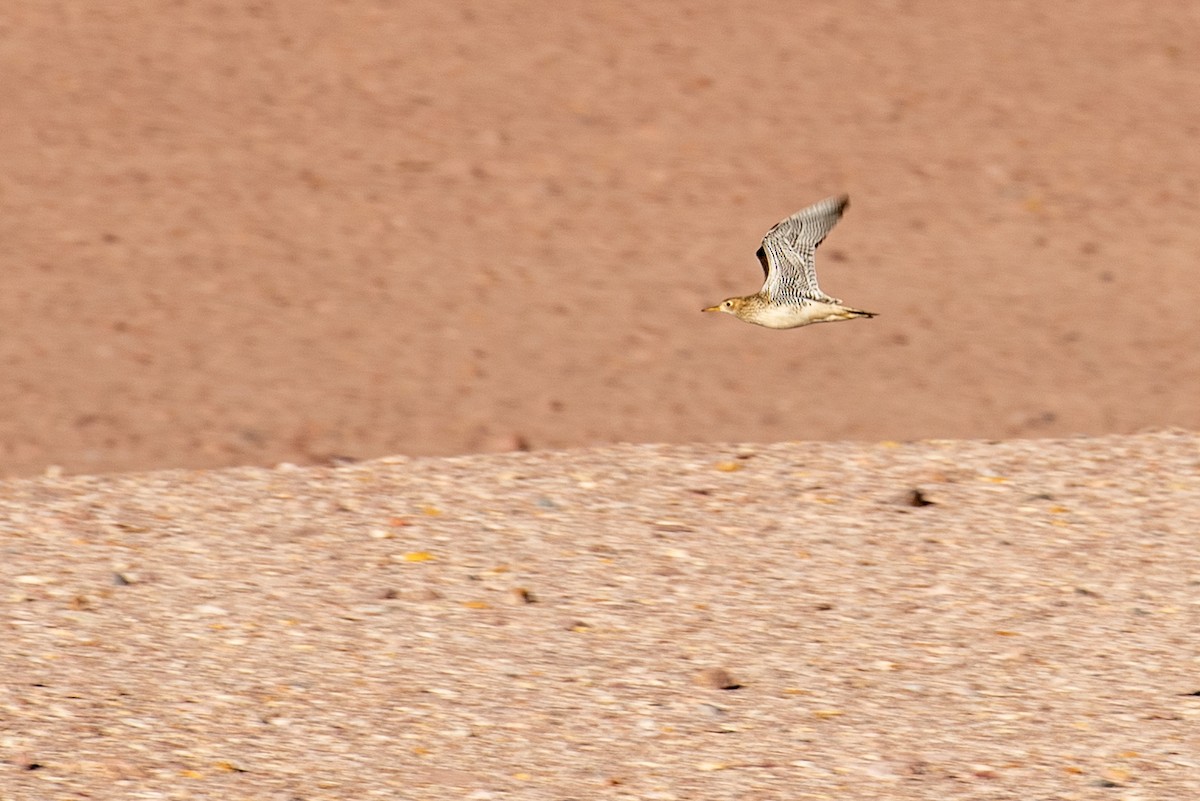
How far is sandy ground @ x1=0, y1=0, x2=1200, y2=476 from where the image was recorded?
945cm

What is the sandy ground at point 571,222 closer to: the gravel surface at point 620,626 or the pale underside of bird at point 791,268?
the gravel surface at point 620,626

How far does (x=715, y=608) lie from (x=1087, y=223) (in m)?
5.51

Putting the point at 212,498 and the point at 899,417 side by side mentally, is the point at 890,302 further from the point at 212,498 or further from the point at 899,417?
the point at 212,498

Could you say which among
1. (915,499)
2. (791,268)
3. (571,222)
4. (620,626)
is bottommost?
(620,626)

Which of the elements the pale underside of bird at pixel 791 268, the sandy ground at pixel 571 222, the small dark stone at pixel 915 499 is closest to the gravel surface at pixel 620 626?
the small dark stone at pixel 915 499

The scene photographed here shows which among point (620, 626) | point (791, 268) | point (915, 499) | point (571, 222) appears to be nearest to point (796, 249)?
point (791, 268)

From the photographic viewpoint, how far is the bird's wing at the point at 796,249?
5.36 m

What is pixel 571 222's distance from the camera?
1150 centimetres

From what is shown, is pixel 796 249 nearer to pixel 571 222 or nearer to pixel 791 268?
pixel 791 268

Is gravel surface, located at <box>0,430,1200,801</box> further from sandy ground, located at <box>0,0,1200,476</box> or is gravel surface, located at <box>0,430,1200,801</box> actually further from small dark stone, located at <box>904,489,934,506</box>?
sandy ground, located at <box>0,0,1200,476</box>

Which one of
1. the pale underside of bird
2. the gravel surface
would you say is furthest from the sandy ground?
the pale underside of bird

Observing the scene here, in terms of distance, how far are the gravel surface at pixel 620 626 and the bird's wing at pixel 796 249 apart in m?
1.52

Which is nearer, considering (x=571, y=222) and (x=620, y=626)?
(x=620, y=626)

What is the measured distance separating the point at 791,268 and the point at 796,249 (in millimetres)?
59
